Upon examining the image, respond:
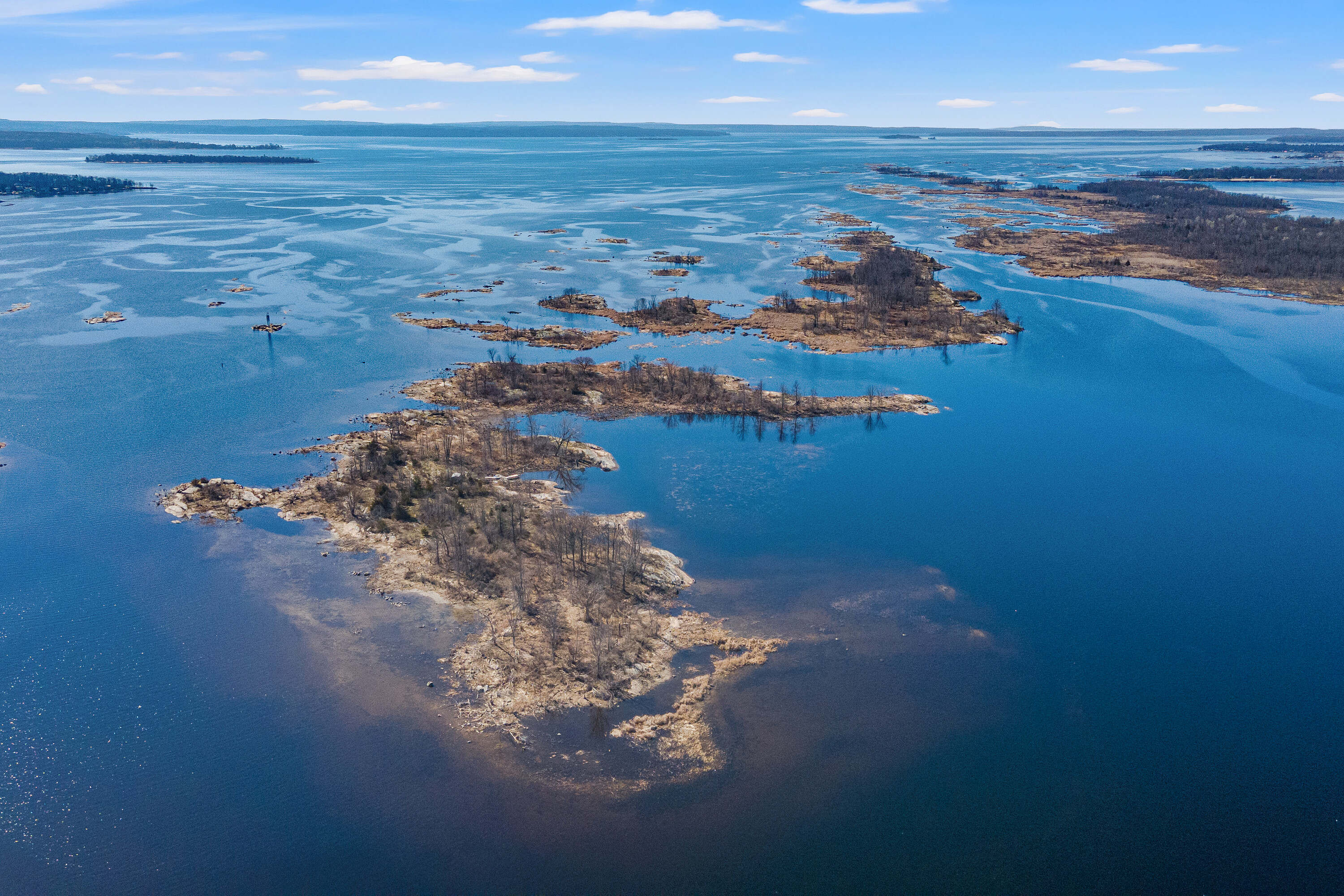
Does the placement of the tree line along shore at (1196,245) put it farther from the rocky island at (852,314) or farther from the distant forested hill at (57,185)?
the distant forested hill at (57,185)

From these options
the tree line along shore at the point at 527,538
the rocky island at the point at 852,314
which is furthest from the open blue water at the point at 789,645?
the rocky island at the point at 852,314

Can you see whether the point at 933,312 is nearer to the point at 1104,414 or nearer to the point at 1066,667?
the point at 1104,414

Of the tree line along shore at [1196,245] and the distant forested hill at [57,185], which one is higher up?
the distant forested hill at [57,185]

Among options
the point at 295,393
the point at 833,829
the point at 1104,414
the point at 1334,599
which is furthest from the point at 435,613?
the point at 1104,414

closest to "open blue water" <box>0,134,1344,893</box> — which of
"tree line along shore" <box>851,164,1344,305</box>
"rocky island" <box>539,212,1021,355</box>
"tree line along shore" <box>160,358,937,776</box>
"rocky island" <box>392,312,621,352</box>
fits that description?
"tree line along shore" <box>160,358,937,776</box>

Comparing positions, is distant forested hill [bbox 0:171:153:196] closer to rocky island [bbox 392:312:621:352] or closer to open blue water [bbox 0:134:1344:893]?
open blue water [bbox 0:134:1344:893]
